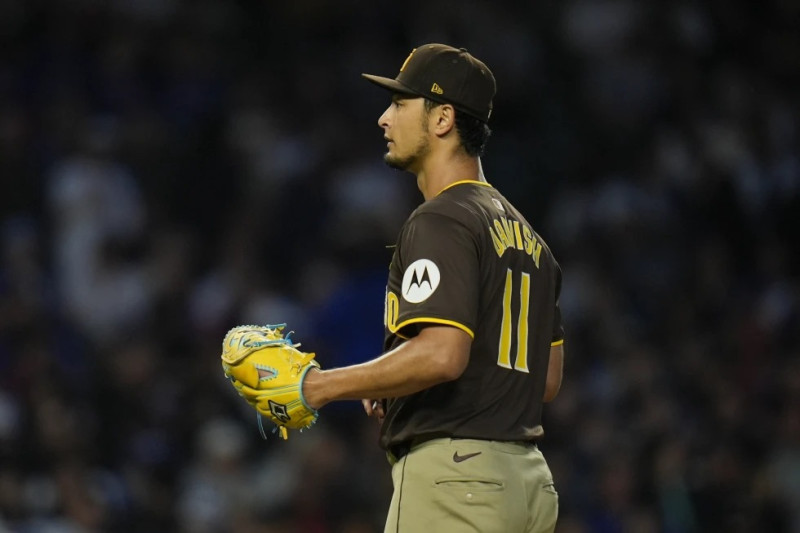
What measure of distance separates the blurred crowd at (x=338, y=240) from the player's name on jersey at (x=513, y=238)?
3.49 metres

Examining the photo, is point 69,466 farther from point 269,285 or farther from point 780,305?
point 780,305

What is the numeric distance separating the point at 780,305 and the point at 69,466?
14.7 ft

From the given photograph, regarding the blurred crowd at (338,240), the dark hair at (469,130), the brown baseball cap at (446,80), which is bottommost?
the blurred crowd at (338,240)

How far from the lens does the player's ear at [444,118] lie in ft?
11.0

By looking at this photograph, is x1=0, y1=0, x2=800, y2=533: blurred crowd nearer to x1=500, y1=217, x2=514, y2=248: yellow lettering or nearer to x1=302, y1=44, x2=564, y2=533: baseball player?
x1=302, y1=44, x2=564, y2=533: baseball player

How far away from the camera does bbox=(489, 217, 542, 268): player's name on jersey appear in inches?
125

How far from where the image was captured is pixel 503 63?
9.26m

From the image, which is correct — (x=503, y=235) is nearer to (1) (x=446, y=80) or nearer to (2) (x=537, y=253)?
(2) (x=537, y=253)

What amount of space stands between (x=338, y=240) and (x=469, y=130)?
4643 millimetres

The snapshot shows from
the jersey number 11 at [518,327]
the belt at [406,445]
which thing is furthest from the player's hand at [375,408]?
the jersey number 11 at [518,327]

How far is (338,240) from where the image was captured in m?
7.99

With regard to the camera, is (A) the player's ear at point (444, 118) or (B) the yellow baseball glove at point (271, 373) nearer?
(B) the yellow baseball glove at point (271, 373)

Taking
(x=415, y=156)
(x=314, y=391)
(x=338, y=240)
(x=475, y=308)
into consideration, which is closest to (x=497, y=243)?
(x=475, y=308)

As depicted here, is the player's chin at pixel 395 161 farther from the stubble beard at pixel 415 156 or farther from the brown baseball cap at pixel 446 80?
the brown baseball cap at pixel 446 80
